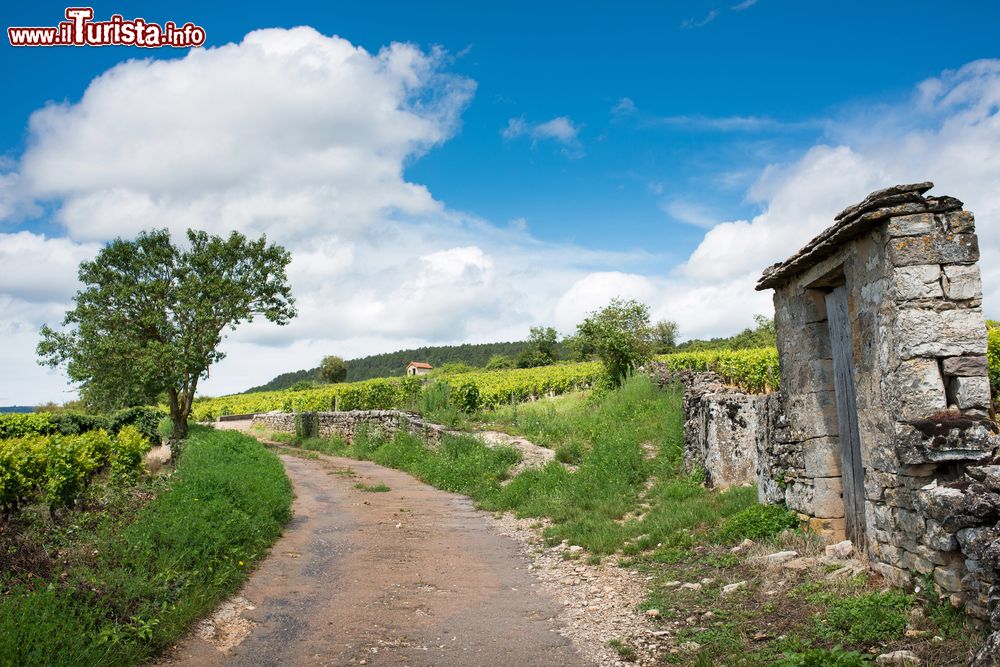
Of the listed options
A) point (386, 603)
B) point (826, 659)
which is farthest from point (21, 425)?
point (826, 659)

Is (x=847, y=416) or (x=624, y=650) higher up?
(x=847, y=416)

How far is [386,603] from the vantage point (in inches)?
285

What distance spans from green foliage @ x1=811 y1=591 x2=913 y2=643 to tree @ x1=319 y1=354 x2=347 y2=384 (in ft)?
233

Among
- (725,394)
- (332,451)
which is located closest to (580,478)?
(725,394)

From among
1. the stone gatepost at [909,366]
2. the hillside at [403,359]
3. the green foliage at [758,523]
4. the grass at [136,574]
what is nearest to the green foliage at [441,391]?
the grass at [136,574]

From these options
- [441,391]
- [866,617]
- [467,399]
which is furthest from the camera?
[441,391]

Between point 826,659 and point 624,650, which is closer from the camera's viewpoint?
point 826,659

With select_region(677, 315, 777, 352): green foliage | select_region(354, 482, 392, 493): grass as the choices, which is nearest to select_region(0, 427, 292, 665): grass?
select_region(354, 482, 392, 493): grass

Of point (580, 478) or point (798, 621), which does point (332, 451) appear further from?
point (798, 621)

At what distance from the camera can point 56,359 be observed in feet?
71.9

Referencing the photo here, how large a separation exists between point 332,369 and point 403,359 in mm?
29914

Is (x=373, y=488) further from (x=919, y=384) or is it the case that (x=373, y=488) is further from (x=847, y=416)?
(x=919, y=384)

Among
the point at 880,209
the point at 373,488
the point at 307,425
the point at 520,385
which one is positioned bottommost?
the point at 373,488

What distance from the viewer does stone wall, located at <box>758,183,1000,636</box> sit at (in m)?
5.21
